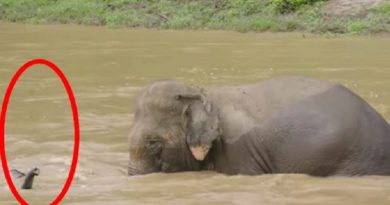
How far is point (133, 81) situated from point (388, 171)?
6.79 meters

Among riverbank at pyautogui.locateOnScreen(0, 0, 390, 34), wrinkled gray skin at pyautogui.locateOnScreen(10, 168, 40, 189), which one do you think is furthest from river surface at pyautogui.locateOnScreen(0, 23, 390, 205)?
riverbank at pyautogui.locateOnScreen(0, 0, 390, 34)

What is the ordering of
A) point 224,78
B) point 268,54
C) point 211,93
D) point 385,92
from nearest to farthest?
point 211,93 → point 385,92 → point 224,78 → point 268,54

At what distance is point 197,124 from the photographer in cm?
667

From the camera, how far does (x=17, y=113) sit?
→ 33.8 feet

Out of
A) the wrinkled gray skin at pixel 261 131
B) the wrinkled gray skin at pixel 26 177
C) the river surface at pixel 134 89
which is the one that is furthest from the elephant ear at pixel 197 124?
the wrinkled gray skin at pixel 26 177

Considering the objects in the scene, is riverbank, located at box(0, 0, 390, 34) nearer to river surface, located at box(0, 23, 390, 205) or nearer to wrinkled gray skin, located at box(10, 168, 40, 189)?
river surface, located at box(0, 23, 390, 205)

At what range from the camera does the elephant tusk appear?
A: 6684mm

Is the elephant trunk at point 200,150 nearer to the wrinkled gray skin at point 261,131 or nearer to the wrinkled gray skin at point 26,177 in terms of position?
the wrinkled gray skin at point 261,131

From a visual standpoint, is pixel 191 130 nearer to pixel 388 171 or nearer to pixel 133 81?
pixel 388 171

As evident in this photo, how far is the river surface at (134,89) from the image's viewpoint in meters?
6.26

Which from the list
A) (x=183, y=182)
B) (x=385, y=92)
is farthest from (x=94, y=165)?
(x=385, y=92)

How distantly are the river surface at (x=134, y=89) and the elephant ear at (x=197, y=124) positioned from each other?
0.25 metres

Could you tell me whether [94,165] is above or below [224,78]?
below

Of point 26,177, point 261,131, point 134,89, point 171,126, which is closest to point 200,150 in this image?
point 171,126
